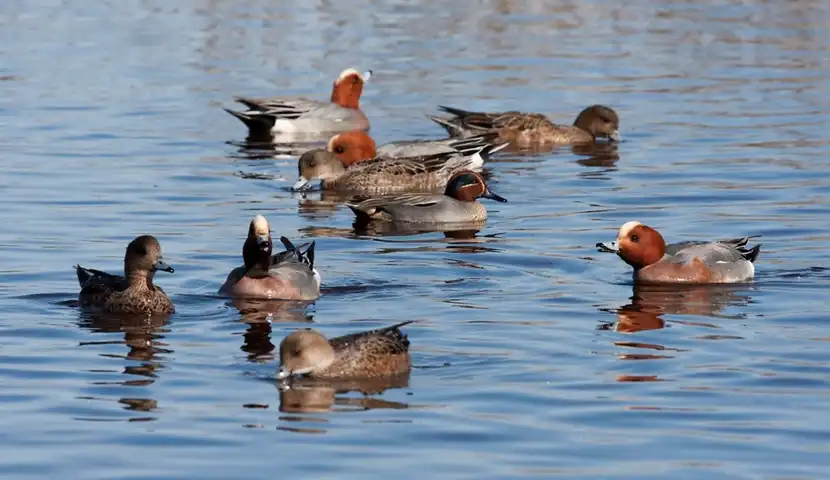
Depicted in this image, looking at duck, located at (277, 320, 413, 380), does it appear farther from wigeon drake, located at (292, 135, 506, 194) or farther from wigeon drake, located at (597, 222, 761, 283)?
wigeon drake, located at (292, 135, 506, 194)

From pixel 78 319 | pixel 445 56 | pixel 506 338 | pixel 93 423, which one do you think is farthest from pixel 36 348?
pixel 445 56

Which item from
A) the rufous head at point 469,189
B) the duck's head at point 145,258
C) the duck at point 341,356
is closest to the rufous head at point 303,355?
the duck at point 341,356

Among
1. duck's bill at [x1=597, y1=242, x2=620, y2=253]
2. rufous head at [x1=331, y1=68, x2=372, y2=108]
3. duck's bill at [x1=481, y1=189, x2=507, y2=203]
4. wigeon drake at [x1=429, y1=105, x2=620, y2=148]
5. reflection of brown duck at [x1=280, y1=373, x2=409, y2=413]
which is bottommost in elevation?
reflection of brown duck at [x1=280, y1=373, x2=409, y2=413]

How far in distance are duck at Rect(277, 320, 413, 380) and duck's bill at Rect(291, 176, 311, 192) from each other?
27.1 feet

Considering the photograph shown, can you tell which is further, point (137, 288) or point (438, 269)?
point (438, 269)

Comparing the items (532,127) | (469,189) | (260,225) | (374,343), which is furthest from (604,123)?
(374,343)

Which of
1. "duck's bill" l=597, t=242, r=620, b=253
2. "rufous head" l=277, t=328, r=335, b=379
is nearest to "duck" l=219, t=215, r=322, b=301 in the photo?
"duck's bill" l=597, t=242, r=620, b=253

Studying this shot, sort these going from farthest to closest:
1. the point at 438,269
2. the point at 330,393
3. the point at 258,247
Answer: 1. the point at 438,269
2. the point at 258,247
3. the point at 330,393

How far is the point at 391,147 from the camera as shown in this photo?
19.9 m

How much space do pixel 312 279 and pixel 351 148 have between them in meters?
7.35

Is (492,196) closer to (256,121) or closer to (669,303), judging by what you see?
(669,303)

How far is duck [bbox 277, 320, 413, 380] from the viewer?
988 centimetres

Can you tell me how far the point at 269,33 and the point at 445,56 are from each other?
3620 mm

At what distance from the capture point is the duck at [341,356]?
389 inches
